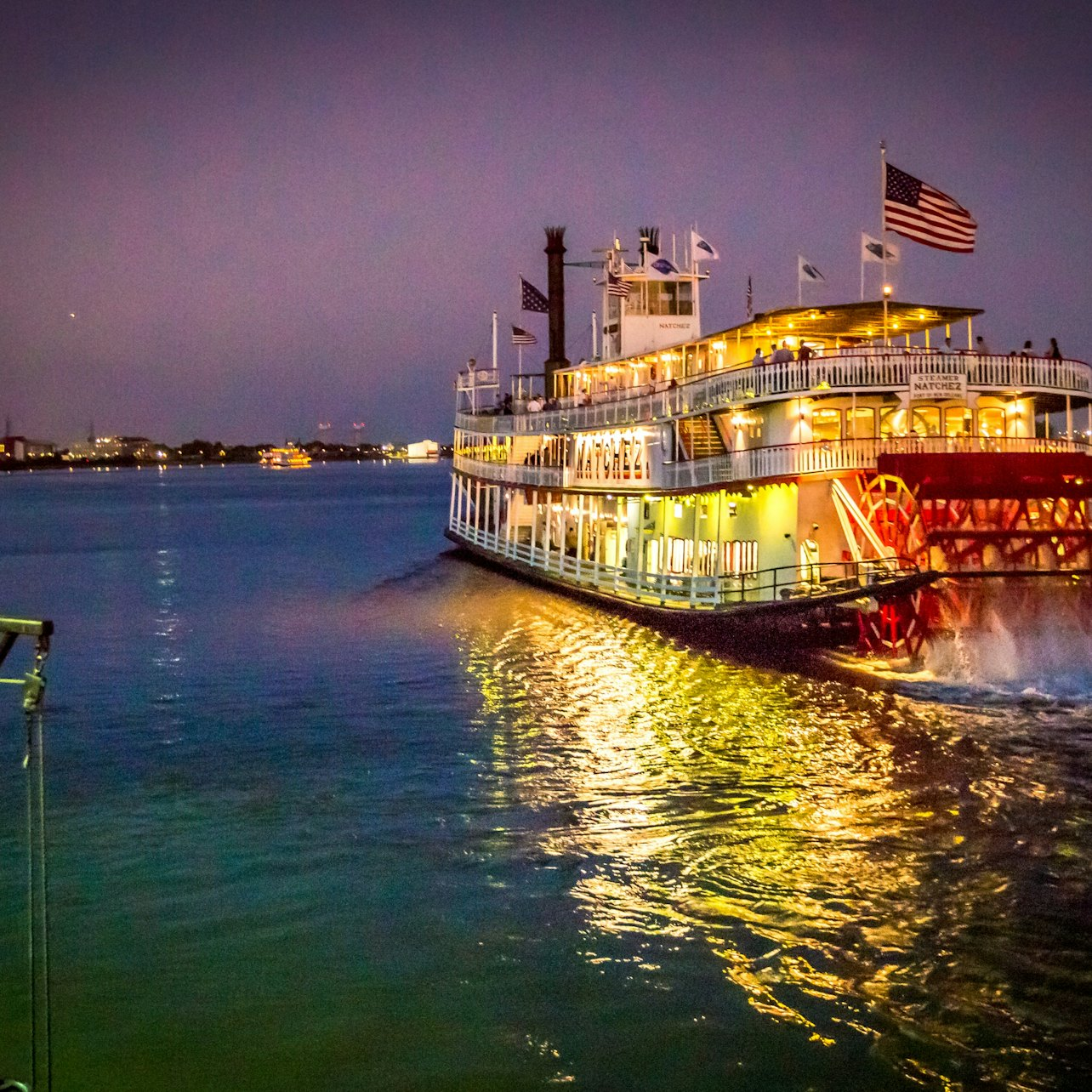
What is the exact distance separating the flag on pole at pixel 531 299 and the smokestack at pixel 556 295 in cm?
632

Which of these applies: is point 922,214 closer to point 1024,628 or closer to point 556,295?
point 1024,628

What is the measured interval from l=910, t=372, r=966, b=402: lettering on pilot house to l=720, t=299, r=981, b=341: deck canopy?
287 cm

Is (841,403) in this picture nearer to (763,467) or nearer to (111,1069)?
(763,467)

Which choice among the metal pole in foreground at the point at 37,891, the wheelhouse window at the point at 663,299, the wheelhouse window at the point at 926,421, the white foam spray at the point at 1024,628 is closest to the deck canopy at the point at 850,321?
the wheelhouse window at the point at 926,421

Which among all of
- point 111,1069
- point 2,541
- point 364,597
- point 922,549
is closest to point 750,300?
point 364,597

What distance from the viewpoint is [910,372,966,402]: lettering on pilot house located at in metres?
24.4

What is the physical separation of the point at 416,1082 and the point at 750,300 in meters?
36.8

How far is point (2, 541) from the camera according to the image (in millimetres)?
75250

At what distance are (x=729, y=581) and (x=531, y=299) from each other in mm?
19432

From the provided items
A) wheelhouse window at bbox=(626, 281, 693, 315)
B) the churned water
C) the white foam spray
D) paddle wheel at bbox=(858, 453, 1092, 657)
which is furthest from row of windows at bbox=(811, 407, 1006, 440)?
wheelhouse window at bbox=(626, 281, 693, 315)

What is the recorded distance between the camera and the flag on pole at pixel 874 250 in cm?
2470

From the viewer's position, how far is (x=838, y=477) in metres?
25.0

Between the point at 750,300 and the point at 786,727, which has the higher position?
the point at 750,300

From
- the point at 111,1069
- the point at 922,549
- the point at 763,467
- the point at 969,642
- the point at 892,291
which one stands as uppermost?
the point at 892,291
